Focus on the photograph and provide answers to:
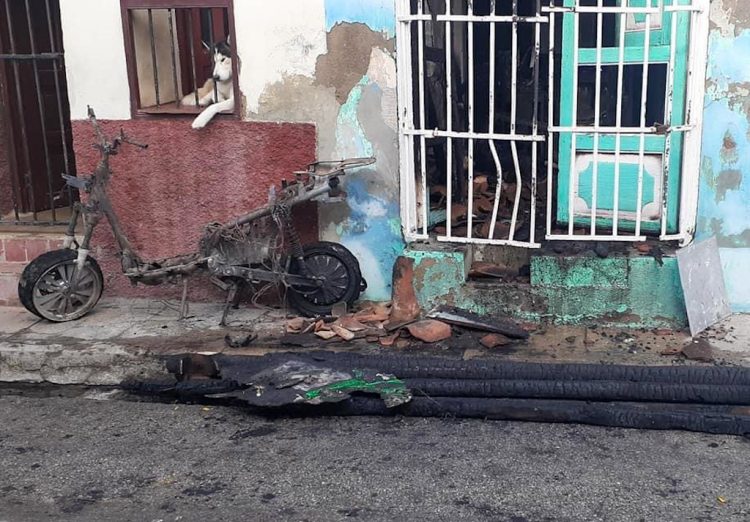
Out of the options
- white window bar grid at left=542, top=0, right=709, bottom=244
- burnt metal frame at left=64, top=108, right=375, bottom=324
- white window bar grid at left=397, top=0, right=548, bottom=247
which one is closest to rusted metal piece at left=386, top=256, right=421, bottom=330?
white window bar grid at left=397, top=0, right=548, bottom=247

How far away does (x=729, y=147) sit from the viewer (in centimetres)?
519

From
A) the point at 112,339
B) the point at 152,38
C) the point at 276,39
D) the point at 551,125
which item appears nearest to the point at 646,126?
the point at 551,125

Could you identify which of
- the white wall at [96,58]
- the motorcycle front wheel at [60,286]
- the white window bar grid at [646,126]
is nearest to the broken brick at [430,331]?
the white window bar grid at [646,126]

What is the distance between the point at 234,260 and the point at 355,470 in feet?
7.07

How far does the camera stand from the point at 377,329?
546cm

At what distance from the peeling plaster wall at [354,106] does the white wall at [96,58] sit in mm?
956

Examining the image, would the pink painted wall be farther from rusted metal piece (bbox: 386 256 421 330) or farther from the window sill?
rusted metal piece (bbox: 386 256 421 330)

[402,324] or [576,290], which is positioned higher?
[576,290]

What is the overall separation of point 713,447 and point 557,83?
9.83ft

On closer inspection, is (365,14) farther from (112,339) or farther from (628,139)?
(112,339)

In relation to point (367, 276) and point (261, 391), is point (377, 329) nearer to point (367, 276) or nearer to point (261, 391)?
point (367, 276)

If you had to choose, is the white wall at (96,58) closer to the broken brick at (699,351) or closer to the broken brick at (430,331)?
the broken brick at (430,331)

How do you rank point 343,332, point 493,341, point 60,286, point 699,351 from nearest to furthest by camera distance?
point 699,351 < point 493,341 < point 343,332 < point 60,286

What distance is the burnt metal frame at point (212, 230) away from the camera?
5.52m
